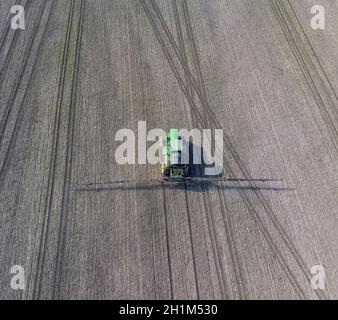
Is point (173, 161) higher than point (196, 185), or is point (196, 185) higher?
point (173, 161)

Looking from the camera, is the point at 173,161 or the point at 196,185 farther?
the point at 196,185

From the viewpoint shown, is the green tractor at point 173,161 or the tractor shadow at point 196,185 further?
the tractor shadow at point 196,185

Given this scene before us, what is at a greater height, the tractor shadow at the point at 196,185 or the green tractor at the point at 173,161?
the green tractor at the point at 173,161

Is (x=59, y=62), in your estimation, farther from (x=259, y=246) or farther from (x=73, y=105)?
(x=259, y=246)

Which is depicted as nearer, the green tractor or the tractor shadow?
the green tractor

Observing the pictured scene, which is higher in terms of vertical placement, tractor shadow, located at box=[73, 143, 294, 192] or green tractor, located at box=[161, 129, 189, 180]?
green tractor, located at box=[161, 129, 189, 180]

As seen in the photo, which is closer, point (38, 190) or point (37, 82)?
point (38, 190)

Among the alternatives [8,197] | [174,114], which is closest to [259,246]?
[174,114]
